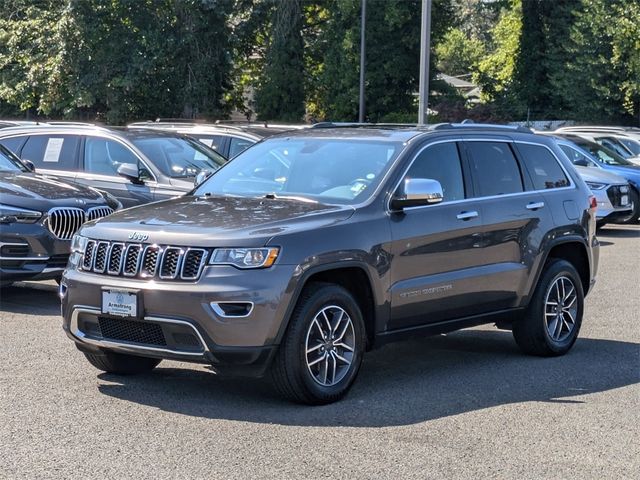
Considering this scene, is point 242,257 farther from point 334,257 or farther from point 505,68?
point 505,68


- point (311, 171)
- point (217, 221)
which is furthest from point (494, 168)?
point (217, 221)

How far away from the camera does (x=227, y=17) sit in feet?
159

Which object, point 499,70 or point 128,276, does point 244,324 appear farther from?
point 499,70

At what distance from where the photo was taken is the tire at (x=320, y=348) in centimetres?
668

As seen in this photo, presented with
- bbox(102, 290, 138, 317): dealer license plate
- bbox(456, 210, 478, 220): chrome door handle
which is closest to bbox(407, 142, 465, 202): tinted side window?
bbox(456, 210, 478, 220): chrome door handle

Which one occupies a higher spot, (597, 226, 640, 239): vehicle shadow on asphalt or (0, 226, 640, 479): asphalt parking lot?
(0, 226, 640, 479): asphalt parking lot

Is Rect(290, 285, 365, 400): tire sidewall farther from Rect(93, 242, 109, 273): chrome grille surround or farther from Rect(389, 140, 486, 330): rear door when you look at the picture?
Rect(93, 242, 109, 273): chrome grille surround

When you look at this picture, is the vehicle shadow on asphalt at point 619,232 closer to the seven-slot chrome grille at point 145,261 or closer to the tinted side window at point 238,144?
the tinted side window at point 238,144

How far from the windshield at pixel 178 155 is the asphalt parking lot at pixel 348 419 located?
15.8ft

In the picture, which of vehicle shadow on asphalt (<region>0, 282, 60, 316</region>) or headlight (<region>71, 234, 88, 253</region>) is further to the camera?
vehicle shadow on asphalt (<region>0, 282, 60, 316</region>)

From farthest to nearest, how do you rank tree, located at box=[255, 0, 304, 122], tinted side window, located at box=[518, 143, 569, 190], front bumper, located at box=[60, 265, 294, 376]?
tree, located at box=[255, 0, 304, 122], tinted side window, located at box=[518, 143, 569, 190], front bumper, located at box=[60, 265, 294, 376]

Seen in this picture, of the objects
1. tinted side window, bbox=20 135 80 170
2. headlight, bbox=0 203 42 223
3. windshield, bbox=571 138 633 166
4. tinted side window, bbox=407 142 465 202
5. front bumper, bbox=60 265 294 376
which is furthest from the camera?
windshield, bbox=571 138 633 166

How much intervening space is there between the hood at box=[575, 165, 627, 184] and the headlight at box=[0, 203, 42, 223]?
38.8 ft

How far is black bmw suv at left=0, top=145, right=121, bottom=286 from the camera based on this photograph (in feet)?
34.8
